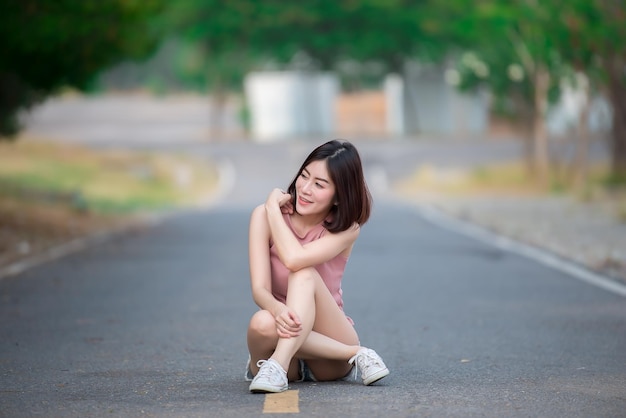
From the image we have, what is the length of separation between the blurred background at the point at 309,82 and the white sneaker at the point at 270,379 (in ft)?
37.7

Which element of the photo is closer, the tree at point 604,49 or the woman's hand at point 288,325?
the woman's hand at point 288,325

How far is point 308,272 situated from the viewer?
7.06m

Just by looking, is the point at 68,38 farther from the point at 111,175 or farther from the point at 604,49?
the point at 111,175

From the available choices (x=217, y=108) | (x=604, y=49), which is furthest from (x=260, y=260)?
(x=217, y=108)

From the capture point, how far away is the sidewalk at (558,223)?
1596cm

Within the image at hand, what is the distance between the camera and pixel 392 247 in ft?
60.4

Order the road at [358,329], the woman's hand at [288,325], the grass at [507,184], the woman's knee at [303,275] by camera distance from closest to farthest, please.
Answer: the road at [358,329] < the woman's hand at [288,325] < the woman's knee at [303,275] < the grass at [507,184]

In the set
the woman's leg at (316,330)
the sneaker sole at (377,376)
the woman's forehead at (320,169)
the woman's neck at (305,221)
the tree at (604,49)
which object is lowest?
the sneaker sole at (377,376)

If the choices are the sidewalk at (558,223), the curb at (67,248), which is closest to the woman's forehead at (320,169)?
the sidewalk at (558,223)

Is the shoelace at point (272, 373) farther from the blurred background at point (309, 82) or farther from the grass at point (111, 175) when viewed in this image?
the grass at point (111, 175)

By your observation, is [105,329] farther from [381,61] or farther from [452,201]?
[381,61]

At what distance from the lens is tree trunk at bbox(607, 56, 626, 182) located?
1014 inches

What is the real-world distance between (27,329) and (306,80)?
50.4 metres

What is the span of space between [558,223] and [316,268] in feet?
48.7
